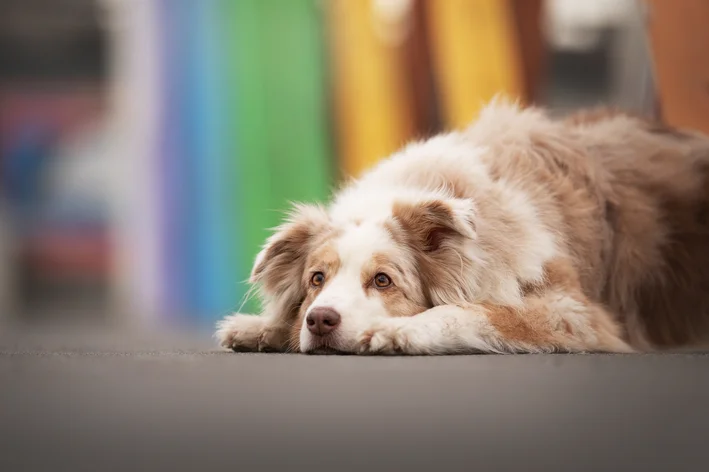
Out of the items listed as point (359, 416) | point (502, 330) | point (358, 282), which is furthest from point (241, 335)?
point (359, 416)

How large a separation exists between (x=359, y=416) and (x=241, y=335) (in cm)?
168

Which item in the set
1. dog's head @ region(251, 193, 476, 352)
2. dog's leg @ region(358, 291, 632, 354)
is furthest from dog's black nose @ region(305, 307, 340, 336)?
dog's leg @ region(358, 291, 632, 354)

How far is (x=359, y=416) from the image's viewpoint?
1.88 m

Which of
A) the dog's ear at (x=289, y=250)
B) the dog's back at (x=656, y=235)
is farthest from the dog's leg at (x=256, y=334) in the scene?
the dog's back at (x=656, y=235)

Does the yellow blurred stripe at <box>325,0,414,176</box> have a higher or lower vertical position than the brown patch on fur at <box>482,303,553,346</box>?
higher

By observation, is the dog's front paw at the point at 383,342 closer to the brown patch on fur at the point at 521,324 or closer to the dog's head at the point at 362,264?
the dog's head at the point at 362,264

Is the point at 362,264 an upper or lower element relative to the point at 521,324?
upper

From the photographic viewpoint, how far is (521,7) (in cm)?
745

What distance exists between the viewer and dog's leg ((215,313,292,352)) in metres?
3.45

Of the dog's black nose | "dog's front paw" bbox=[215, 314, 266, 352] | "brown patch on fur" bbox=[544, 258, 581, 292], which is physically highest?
the dog's black nose

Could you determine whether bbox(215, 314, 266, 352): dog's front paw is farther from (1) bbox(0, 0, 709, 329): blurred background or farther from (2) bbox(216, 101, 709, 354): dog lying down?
(1) bbox(0, 0, 709, 329): blurred background

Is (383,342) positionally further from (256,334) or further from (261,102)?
(261,102)

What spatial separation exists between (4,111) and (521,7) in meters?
5.02

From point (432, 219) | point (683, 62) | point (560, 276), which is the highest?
point (683, 62)
